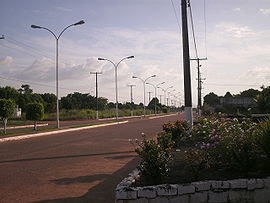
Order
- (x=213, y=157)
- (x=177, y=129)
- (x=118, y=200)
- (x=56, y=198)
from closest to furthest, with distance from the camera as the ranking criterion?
(x=118, y=200) < (x=56, y=198) < (x=213, y=157) < (x=177, y=129)

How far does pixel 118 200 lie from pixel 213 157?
2376 mm

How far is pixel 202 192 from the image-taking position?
4.95 m

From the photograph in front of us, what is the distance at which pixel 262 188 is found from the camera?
506 cm

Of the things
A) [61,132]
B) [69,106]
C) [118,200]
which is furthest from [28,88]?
[118,200]

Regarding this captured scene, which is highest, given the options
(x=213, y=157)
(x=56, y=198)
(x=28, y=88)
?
(x=28, y=88)

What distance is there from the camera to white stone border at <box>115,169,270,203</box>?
190 inches

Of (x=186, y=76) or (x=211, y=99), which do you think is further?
(x=211, y=99)

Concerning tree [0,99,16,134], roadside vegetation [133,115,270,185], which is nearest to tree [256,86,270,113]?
tree [0,99,16,134]

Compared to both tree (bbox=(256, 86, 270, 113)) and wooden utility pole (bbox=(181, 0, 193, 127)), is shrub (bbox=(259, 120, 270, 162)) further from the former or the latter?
tree (bbox=(256, 86, 270, 113))

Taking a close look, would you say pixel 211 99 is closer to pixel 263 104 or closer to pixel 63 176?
pixel 263 104

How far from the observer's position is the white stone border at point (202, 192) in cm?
482

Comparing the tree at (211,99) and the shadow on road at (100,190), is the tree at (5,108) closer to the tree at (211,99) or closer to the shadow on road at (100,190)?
the shadow on road at (100,190)

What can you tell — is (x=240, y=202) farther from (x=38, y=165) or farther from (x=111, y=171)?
(x=38, y=165)

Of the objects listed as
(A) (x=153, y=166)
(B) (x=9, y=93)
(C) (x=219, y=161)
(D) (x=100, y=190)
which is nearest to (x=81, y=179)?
(D) (x=100, y=190)
